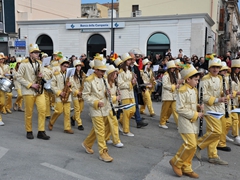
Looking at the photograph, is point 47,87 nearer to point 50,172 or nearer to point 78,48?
point 50,172

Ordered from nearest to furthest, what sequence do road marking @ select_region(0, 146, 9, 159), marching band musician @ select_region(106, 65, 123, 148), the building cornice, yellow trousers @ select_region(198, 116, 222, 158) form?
yellow trousers @ select_region(198, 116, 222, 158) < road marking @ select_region(0, 146, 9, 159) < marching band musician @ select_region(106, 65, 123, 148) < the building cornice


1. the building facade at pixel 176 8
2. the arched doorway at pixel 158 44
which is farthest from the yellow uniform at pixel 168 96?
the building facade at pixel 176 8

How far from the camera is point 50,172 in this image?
4.87 metres

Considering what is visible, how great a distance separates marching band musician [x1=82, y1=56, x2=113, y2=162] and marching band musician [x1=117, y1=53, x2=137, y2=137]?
5.82ft

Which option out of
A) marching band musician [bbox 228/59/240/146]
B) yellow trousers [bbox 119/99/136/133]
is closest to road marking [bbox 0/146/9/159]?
yellow trousers [bbox 119/99/136/133]

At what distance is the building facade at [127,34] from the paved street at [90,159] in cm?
1731

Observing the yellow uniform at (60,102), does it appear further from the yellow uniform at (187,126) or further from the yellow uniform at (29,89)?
the yellow uniform at (187,126)

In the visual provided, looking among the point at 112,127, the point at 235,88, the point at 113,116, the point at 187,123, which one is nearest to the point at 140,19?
the point at 235,88

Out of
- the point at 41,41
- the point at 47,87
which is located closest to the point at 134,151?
the point at 47,87

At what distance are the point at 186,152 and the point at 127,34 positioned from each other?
21.8 meters

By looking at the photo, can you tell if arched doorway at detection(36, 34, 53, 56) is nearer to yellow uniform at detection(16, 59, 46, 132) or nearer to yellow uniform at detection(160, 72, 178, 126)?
yellow uniform at detection(160, 72, 178, 126)

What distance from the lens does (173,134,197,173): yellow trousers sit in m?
4.61

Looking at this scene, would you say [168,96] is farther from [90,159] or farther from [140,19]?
→ [140,19]

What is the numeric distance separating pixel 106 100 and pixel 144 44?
20.1m
